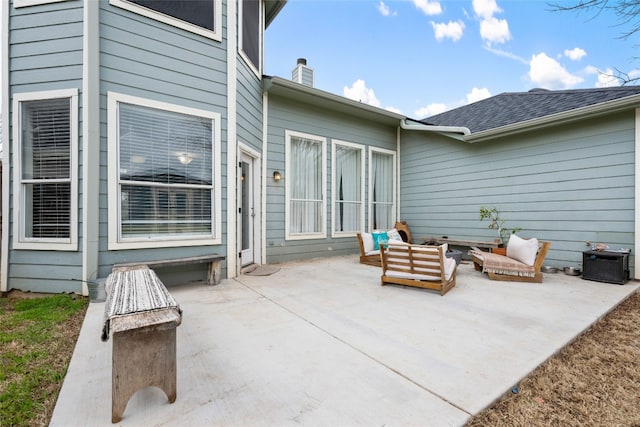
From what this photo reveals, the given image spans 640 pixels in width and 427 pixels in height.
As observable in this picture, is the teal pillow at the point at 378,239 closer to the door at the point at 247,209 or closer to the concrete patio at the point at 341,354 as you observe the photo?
the concrete patio at the point at 341,354

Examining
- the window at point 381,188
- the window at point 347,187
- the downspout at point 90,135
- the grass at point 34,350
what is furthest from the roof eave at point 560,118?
the grass at point 34,350

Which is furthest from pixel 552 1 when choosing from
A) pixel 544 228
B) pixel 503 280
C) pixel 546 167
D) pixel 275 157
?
pixel 275 157

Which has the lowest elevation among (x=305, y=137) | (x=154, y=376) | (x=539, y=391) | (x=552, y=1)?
(x=539, y=391)

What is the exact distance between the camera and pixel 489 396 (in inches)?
64.8

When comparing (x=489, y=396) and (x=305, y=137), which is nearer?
(x=489, y=396)

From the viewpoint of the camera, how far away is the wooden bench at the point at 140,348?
1.46 m

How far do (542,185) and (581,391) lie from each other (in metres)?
4.63

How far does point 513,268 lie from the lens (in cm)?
446

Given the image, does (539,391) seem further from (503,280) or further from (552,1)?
(552,1)

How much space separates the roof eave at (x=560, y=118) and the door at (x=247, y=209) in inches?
177

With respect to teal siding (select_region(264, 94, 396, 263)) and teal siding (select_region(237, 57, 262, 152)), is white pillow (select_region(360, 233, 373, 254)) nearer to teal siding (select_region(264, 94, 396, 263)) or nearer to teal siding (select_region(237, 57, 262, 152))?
teal siding (select_region(264, 94, 396, 263))

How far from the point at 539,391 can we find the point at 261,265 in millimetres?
4505

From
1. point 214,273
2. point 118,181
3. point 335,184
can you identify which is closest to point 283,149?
point 335,184

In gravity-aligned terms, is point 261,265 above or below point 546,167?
below
